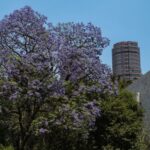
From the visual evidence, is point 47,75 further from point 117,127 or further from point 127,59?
point 127,59

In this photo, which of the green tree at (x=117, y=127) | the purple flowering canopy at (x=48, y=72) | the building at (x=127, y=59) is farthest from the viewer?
the building at (x=127, y=59)

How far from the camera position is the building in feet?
231

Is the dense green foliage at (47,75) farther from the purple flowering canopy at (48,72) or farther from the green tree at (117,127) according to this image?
the green tree at (117,127)

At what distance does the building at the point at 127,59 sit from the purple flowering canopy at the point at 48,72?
52.1 meters

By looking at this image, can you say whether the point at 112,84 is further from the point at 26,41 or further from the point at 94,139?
the point at 94,139

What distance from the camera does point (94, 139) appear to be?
2469 cm

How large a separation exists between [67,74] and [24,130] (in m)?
2.45

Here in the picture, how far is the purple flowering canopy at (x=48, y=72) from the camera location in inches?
611

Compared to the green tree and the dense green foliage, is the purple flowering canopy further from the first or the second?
the green tree

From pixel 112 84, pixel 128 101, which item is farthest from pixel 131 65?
pixel 112 84

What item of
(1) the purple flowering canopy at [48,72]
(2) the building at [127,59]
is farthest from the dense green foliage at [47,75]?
(2) the building at [127,59]

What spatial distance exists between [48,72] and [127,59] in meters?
59.1

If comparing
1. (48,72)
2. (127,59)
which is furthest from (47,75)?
(127,59)

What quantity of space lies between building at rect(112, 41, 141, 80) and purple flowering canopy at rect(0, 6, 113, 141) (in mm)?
52050
